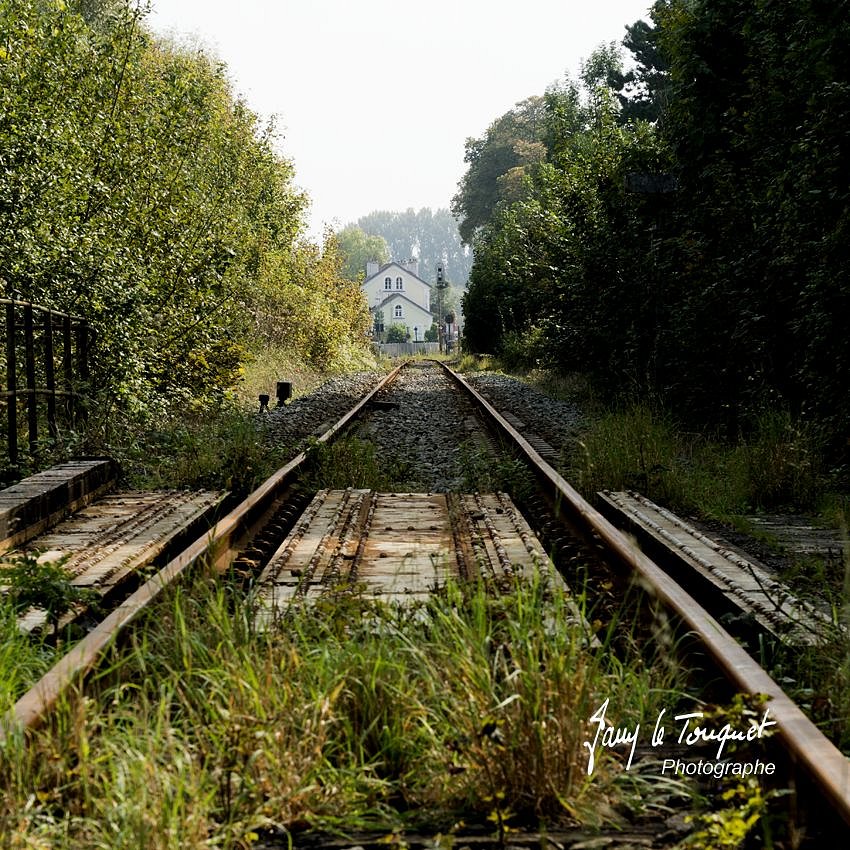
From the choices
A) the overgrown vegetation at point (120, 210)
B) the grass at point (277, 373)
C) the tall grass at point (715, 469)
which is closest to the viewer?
the tall grass at point (715, 469)

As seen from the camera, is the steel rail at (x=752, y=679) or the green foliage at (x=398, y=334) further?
the green foliage at (x=398, y=334)

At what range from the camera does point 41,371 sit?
32.4ft

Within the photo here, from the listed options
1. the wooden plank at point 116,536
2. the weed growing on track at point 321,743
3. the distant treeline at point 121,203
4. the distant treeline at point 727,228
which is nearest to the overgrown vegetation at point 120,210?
the distant treeline at point 121,203

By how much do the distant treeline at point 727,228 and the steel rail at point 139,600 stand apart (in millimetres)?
4484

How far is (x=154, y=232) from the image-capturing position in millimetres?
12461

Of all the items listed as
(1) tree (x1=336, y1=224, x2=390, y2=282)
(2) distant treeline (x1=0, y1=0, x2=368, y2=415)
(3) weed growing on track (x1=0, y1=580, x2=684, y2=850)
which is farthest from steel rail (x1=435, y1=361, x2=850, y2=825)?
(1) tree (x1=336, y1=224, x2=390, y2=282)

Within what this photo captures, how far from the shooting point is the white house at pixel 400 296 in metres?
118

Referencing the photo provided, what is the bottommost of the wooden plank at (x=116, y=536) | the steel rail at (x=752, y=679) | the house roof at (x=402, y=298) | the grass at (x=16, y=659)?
the wooden plank at (x=116, y=536)

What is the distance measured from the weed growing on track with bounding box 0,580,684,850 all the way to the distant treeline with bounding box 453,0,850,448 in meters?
5.78

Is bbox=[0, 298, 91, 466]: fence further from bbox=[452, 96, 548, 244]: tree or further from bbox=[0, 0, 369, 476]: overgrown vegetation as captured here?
bbox=[452, 96, 548, 244]: tree

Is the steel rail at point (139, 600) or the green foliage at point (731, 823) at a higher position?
the steel rail at point (139, 600)

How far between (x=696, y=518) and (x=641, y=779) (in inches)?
174

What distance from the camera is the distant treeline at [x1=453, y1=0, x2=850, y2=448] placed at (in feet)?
26.2

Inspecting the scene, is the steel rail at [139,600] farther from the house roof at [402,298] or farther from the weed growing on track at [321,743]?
the house roof at [402,298]
